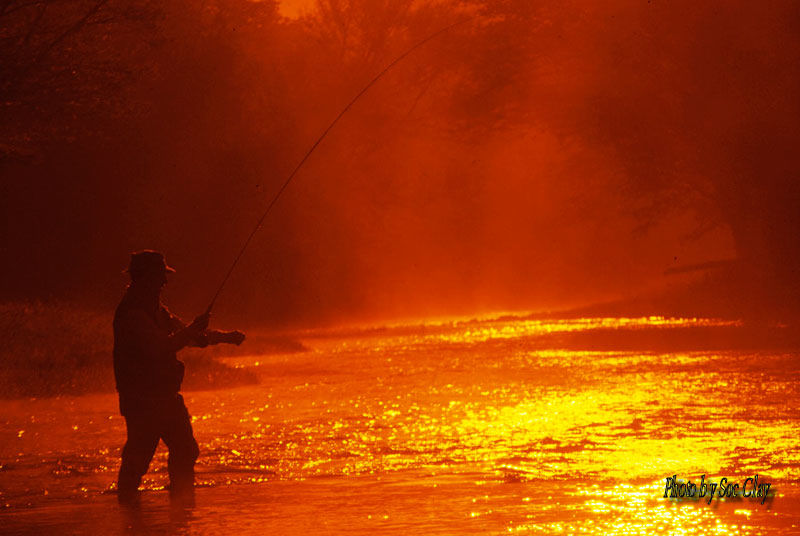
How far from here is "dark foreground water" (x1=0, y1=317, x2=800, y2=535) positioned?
8.63m

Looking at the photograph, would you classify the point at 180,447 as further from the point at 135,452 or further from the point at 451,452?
the point at 451,452

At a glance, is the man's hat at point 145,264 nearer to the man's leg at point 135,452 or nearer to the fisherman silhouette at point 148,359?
the fisherman silhouette at point 148,359

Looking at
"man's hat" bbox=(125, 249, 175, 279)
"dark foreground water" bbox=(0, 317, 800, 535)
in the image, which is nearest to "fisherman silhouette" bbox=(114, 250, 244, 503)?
"man's hat" bbox=(125, 249, 175, 279)

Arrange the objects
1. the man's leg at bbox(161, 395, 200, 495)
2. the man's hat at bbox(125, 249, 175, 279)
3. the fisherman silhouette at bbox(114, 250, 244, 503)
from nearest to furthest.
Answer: the fisherman silhouette at bbox(114, 250, 244, 503), the man's hat at bbox(125, 249, 175, 279), the man's leg at bbox(161, 395, 200, 495)

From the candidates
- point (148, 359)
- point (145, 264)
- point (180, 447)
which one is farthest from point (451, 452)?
point (145, 264)

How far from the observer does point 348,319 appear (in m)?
40.8

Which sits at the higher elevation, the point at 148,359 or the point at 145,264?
the point at 145,264

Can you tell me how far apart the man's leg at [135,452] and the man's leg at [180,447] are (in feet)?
0.33

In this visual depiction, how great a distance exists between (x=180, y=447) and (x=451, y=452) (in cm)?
275

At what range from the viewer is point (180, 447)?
945 centimetres

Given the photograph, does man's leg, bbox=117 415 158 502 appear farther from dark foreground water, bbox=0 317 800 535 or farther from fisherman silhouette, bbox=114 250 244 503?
dark foreground water, bbox=0 317 800 535

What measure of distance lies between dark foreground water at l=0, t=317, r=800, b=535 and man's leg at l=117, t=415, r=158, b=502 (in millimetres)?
200

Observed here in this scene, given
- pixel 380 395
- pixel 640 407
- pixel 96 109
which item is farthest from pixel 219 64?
pixel 640 407

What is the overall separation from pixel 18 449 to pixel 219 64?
21895 millimetres
